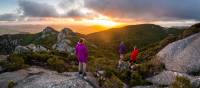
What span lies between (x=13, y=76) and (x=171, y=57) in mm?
19522

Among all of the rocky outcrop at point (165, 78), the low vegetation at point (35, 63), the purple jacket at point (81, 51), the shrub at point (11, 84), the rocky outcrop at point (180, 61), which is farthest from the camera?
the low vegetation at point (35, 63)

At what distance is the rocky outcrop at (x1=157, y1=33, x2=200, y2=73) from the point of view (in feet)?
124

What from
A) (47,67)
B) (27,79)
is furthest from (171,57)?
(27,79)

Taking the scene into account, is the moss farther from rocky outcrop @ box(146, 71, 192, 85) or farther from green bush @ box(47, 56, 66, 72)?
green bush @ box(47, 56, 66, 72)

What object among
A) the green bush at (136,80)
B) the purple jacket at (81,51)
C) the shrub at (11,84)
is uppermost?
the purple jacket at (81,51)

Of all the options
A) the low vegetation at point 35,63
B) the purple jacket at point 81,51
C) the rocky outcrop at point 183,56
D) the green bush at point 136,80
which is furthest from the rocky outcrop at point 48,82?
the rocky outcrop at point 183,56

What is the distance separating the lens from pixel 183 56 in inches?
1572

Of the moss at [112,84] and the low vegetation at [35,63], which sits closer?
the moss at [112,84]

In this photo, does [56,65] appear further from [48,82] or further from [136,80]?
[48,82]

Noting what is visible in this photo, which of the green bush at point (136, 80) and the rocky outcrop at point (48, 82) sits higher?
the rocky outcrop at point (48, 82)

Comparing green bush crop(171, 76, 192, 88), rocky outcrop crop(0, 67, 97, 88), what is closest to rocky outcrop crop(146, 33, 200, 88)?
green bush crop(171, 76, 192, 88)

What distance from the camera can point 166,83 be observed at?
33719mm

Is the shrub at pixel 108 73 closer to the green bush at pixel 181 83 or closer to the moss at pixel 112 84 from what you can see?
the moss at pixel 112 84

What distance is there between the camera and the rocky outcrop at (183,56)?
37.7 m
